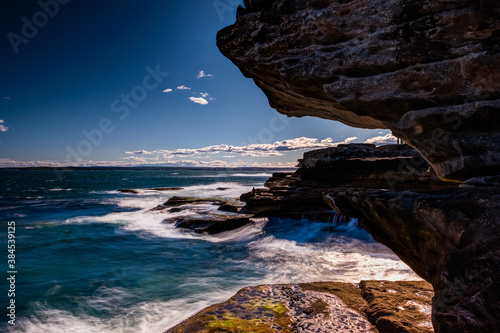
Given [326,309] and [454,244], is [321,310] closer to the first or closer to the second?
[326,309]

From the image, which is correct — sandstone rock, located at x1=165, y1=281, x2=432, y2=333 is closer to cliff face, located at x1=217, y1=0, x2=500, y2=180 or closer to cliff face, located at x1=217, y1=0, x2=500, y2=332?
cliff face, located at x1=217, y1=0, x2=500, y2=332

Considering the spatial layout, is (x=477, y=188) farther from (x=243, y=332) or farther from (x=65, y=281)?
(x=65, y=281)

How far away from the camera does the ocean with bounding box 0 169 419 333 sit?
6.77m

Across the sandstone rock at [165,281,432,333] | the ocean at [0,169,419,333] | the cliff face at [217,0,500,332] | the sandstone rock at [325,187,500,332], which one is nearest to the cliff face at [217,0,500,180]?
the cliff face at [217,0,500,332]

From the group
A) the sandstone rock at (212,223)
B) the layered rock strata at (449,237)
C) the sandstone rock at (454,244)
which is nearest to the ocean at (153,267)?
the sandstone rock at (212,223)

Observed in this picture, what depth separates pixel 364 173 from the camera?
14148mm

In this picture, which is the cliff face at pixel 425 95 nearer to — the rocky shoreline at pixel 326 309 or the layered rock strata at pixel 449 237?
the layered rock strata at pixel 449 237

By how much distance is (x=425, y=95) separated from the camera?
4125 millimetres

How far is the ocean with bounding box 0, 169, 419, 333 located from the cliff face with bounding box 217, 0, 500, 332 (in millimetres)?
5003

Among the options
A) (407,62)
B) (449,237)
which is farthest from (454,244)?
(407,62)

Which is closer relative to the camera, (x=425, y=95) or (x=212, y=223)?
(x=425, y=95)

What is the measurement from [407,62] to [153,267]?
10.1 metres

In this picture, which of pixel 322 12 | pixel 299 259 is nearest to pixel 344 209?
pixel 322 12

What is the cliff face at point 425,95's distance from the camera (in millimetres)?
2973
